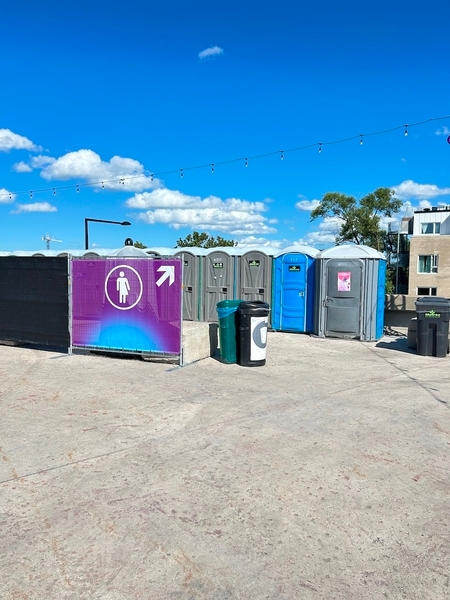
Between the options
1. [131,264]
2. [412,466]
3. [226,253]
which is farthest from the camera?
[226,253]

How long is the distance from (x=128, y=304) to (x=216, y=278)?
641cm

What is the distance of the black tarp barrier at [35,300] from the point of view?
31.2ft

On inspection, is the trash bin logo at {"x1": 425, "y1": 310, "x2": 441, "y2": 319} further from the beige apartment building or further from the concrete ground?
the beige apartment building

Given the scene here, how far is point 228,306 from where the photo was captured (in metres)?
8.78

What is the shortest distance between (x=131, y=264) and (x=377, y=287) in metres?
6.79

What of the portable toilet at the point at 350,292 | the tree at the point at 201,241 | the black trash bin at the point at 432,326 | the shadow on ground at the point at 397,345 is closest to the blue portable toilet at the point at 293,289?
the portable toilet at the point at 350,292

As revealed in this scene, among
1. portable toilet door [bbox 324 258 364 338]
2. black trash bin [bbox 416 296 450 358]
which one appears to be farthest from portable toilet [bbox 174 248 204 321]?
black trash bin [bbox 416 296 450 358]

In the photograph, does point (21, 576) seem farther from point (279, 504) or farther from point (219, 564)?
point (279, 504)

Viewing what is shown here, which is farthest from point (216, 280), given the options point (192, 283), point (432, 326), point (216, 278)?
point (432, 326)

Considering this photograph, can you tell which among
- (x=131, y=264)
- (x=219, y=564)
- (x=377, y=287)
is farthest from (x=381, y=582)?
(x=377, y=287)

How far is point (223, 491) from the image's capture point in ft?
12.2

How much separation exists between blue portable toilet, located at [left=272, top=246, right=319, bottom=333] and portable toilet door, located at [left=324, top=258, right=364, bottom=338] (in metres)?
0.71

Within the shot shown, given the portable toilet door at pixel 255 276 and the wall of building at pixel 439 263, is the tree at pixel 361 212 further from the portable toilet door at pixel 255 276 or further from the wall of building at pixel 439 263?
the portable toilet door at pixel 255 276

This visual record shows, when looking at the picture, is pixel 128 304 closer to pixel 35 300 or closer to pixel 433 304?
pixel 35 300
